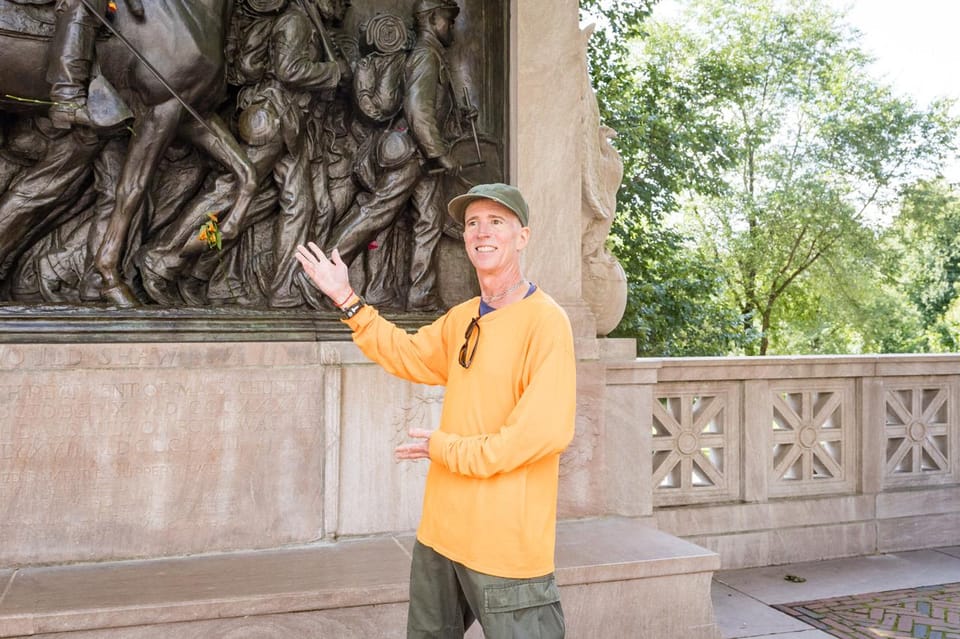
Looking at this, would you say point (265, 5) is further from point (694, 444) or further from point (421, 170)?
point (694, 444)

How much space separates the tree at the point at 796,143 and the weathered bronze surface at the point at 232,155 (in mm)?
17554

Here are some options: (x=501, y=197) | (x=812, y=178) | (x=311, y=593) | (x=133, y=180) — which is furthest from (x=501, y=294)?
(x=812, y=178)

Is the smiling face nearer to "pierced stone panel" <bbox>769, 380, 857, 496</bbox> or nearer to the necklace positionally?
the necklace

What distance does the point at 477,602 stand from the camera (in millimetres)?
2465

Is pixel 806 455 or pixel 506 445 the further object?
pixel 806 455

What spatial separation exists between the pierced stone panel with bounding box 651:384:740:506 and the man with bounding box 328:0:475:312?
6.38 feet

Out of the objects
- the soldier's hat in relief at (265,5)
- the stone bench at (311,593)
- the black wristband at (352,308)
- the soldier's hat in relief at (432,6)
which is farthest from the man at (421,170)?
the black wristband at (352,308)

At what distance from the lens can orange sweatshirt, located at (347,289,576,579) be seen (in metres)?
2.39

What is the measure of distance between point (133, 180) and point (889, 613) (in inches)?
209

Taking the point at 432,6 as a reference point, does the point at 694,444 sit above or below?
below

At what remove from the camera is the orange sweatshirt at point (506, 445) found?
2.39 metres

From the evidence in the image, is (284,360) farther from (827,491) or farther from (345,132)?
(827,491)

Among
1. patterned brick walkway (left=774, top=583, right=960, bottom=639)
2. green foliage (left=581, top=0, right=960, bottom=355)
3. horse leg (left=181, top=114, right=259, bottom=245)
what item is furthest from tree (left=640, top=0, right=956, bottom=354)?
horse leg (left=181, top=114, right=259, bottom=245)

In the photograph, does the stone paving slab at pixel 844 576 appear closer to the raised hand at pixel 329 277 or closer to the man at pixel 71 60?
the raised hand at pixel 329 277
